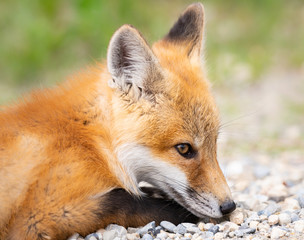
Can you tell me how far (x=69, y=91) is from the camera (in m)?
Answer: 4.48

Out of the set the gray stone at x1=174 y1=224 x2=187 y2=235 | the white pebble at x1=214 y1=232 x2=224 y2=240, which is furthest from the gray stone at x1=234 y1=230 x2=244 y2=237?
the gray stone at x1=174 y1=224 x2=187 y2=235

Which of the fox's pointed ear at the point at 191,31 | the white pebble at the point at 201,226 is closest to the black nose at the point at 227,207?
the white pebble at the point at 201,226

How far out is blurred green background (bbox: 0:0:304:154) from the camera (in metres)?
10.8

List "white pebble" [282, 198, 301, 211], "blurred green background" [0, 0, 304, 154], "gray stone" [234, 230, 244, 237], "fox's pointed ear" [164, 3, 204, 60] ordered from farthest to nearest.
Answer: "blurred green background" [0, 0, 304, 154], "fox's pointed ear" [164, 3, 204, 60], "white pebble" [282, 198, 301, 211], "gray stone" [234, 230, 244, 237]

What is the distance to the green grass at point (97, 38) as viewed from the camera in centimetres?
1128

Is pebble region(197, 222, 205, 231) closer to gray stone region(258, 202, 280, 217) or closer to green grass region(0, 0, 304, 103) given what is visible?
gray stone region(258, 202, 280, 217)

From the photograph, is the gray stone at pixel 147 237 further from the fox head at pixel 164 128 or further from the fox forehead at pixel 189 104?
the fox forehead at pixel 189 104

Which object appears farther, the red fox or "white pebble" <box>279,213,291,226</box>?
"white pebble" <box>279,213,291,226</box>

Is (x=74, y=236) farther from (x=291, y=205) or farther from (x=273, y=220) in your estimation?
(x=291, y=205)

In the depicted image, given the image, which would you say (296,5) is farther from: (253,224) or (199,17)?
(253,224)

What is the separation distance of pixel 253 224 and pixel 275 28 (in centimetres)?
997

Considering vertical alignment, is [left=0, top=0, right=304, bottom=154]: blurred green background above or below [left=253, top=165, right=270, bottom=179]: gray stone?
above

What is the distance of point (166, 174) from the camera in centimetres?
414

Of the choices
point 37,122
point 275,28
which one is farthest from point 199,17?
point 275,28
